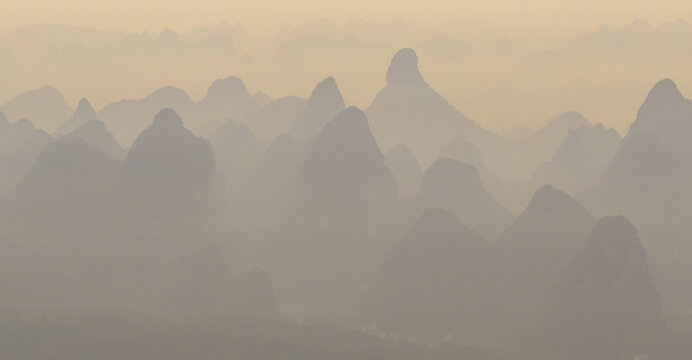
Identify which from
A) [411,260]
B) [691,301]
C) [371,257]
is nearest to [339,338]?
[411,260]

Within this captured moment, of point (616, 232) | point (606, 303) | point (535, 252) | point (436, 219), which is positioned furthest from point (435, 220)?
point (606, 303)

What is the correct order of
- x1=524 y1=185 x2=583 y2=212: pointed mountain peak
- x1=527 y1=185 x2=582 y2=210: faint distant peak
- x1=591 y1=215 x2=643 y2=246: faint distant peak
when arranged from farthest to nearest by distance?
x1=527 y1=185 x2=582 y2=210: faint distant peak
x1=524 y1=185 x2=583 y2=212: pointed mountain peak
x1=591 y1=215 x2=643 y2=246: faint distant peak

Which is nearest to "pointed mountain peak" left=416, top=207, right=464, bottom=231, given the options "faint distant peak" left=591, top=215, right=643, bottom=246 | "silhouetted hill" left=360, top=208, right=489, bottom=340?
"silhouetted hill" left=360, top=208, right=489, bottom=340

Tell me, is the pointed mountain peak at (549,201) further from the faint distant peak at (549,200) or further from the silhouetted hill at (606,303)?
the silhouetted hill at (606,303)

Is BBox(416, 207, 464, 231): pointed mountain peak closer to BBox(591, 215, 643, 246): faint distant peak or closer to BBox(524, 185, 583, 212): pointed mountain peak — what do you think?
BBox(524, 185, 583, 212): pointed mountain peak

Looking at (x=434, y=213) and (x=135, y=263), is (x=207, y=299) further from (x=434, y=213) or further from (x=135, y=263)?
(x=434, y=213)

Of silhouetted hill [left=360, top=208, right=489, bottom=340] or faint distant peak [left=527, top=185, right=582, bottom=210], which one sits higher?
faint distant peak [left=527, top=185, right=582, bottom=210]

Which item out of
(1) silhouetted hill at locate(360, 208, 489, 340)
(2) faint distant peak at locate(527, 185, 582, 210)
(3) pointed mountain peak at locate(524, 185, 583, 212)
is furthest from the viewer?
(2) faint distant peak at locate(527, 185, 582, 210)
